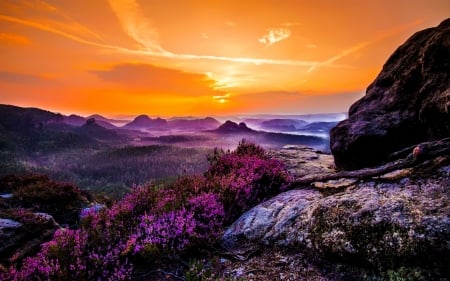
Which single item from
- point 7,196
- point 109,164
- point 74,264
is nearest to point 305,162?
point 74,264

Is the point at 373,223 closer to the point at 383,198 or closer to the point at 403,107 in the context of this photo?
the point at 383,198

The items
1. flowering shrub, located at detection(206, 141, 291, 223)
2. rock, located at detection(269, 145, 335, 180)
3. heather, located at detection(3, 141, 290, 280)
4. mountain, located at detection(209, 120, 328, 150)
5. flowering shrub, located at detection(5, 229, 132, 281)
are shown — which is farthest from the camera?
mountain, located at detection(209, 120, 328, 150)

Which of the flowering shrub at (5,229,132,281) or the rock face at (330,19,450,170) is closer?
the flowering shrub at (5,229,132,281)

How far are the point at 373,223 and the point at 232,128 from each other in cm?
13482

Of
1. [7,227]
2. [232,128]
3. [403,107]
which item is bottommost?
[7,227]

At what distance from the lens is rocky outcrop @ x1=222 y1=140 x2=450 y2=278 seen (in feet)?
14.2

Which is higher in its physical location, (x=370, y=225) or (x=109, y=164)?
(x=370, y=225)

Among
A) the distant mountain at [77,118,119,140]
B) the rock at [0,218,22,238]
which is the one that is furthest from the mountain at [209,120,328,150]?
the rock at [0,218,22,238]

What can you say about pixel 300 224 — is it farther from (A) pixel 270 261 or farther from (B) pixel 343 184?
(B) pixel 343 184

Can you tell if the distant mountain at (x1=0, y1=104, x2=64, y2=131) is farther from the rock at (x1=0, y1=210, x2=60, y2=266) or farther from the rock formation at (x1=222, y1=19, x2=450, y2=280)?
the rock formation at (x1=222, y1=19, x2=450, y2=280)

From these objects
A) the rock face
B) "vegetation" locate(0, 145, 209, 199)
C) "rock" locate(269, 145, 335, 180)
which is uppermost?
the rock face

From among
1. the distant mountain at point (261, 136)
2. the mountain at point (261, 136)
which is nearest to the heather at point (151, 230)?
the mountain at point (261, 136)

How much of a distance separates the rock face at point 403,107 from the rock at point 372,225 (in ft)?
6.22

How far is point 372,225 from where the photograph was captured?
4.82 metres
